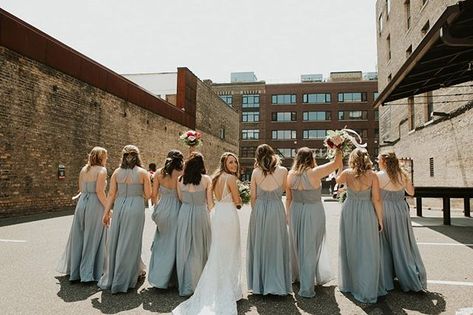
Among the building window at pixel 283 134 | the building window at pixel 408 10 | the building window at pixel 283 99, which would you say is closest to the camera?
the building window at pixel 408 10

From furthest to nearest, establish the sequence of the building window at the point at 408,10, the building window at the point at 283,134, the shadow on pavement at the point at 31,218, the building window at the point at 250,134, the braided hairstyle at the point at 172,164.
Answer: the building window at the point at 250,134
the building window at the point at 283,134
the building window at the point at 408,10
the shadow on pavement at the point at 31,218
the braided hairstyle at the point at 172,164

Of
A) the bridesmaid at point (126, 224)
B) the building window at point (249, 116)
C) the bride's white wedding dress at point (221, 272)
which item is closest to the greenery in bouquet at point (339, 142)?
the bride's white wedding dress at point (221, 272)

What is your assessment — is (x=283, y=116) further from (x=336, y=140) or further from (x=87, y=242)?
(x=87, y=242)

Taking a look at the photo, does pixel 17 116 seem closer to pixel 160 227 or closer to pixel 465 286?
pixel 160 227

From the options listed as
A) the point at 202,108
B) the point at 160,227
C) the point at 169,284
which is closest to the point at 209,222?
the point at 160,227

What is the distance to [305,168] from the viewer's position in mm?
5031

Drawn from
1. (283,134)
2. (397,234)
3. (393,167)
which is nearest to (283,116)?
(283,134)

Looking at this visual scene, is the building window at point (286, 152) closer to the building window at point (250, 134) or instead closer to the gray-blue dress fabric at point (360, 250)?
the building window at point (250, 134)

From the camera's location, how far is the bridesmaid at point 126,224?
4992 mm

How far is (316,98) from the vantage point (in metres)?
61.8

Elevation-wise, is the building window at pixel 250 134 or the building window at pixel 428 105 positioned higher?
the building window at pixel 250 134

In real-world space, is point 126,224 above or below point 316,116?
below

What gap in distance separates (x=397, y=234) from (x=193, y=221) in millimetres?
2950

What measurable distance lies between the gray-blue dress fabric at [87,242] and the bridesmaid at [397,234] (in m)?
4.19
